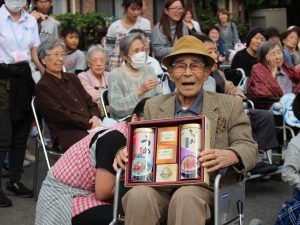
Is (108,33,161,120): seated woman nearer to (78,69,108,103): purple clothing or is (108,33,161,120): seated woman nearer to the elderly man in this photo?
(78,69,108,103): purple clothing

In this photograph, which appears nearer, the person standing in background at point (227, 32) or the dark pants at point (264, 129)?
the dark pants at point (264, 129)

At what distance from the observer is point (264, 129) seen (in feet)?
26.5

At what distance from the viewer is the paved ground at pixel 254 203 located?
7297 millimetres

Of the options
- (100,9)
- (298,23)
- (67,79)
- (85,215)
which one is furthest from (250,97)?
(298,23)

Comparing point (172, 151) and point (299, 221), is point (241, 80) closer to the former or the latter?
point (299, 221)

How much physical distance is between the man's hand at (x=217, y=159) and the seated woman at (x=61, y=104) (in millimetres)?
2837

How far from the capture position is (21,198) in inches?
311

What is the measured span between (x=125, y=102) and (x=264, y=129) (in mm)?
1511

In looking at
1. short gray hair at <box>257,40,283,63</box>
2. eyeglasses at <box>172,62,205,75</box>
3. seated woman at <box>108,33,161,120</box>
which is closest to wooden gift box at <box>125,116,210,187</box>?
eyeglasses at <box>172,62,205,75</box>

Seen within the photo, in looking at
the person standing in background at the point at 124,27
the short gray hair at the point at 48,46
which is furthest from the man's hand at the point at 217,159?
the person standing in background at the point at 124,27

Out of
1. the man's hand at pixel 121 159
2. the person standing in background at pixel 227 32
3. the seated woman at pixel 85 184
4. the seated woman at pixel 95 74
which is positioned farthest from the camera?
the person standing in background at pixel 227 32

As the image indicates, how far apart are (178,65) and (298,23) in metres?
20.7

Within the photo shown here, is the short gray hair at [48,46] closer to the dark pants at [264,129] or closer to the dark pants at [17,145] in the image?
the dark pants at [17,145]

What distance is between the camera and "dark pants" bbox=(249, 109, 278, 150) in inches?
316
